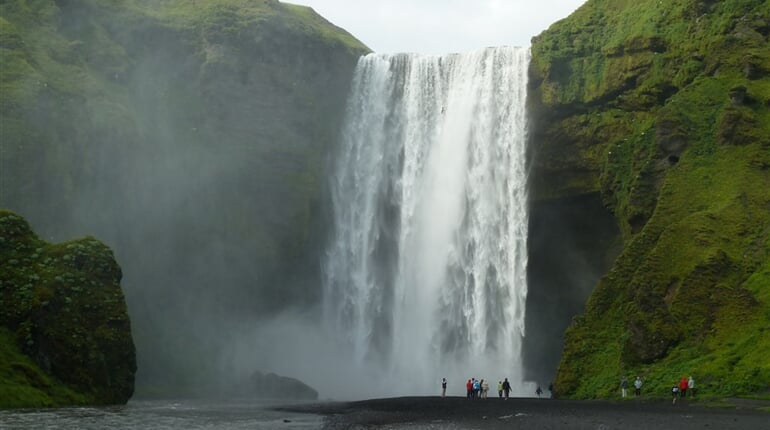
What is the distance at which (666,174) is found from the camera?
193 feet

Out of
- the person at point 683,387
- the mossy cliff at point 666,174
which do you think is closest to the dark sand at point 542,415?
the person at point 683,387

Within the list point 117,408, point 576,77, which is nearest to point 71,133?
point 117,408

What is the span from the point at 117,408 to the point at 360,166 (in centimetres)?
3907

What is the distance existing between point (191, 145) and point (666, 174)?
39025 mm

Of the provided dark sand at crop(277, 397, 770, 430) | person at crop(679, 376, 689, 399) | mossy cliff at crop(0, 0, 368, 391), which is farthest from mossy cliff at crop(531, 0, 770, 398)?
mossy cliff at crop(0, 0, 368, 391)

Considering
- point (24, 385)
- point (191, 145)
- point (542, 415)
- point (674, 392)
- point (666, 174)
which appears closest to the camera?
point (542, 415)

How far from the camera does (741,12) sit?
62.3 meters

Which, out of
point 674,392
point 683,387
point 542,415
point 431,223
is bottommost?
point 542,415

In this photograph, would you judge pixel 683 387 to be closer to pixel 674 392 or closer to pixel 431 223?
pixel 674 392

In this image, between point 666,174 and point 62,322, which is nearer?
point 62,322

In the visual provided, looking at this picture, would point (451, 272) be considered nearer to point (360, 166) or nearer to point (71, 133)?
point (360, 166)

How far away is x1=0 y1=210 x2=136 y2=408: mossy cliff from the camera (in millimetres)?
47438

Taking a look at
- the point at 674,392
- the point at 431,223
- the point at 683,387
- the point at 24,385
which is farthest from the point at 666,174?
the point at 24,385

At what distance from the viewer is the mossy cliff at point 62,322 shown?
47.4 meters
